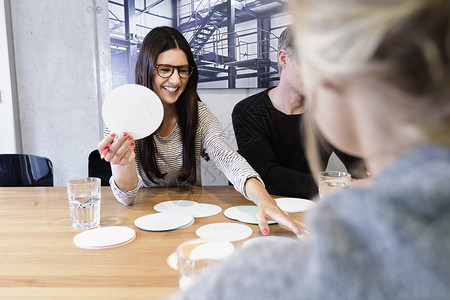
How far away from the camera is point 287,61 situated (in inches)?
71.7

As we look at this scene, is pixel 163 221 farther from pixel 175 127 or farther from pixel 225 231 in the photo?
pixel 175 127

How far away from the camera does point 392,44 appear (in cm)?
29

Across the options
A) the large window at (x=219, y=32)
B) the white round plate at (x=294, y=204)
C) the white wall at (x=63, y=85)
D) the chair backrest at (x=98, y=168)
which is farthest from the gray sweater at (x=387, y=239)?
the white wall at (x=63, y=85)

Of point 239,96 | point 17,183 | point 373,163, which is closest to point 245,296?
point 373,163

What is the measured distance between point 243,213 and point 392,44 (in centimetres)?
95

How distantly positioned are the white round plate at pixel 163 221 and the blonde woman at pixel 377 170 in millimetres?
742

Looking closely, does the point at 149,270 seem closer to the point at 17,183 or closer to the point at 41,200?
the point at 41,200

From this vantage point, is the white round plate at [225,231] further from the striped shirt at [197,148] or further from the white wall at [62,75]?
the white wall at [62,75]

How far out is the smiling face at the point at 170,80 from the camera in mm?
1716

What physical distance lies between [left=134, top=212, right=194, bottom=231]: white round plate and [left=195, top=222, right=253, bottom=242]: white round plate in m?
0.08

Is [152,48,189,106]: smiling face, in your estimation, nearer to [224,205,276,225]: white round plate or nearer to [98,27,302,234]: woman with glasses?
[98,27,302,234]: woman with glasses

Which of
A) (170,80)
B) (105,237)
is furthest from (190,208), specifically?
(170,80)

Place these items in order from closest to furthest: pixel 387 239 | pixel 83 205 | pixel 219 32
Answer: pixel 387 239 → pixel 83 205 → pixel 219 32

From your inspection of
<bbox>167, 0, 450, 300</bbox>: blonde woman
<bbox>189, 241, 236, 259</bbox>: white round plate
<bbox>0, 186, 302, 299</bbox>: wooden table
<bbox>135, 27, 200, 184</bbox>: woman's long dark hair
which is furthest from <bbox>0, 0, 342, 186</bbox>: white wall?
<bbox>167, 0, 450, 300</bbox>: blonde woman
